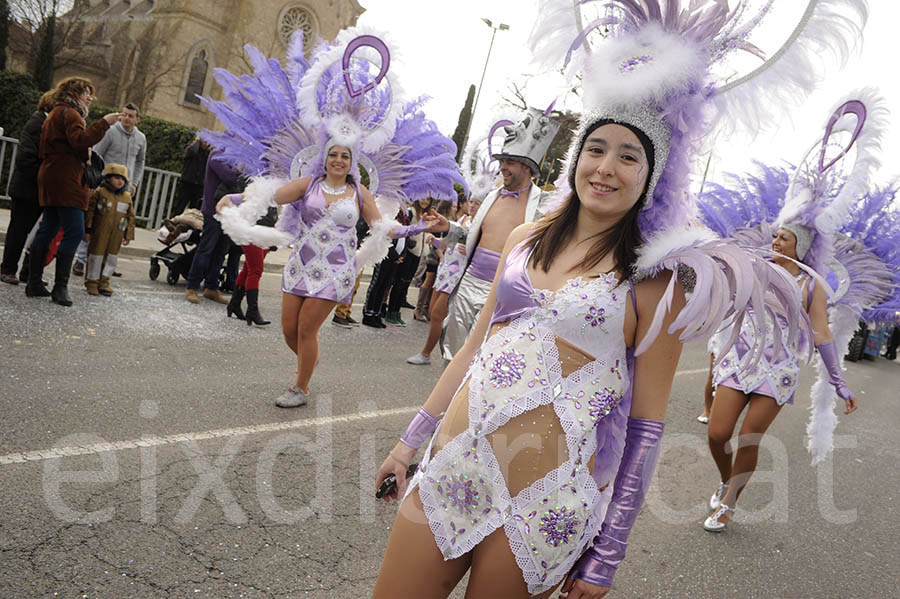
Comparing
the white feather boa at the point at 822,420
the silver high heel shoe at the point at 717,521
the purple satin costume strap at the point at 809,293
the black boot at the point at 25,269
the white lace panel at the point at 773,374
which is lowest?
the silver high heel shoe at the point at 717,521

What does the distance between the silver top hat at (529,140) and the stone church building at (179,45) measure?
29.6m

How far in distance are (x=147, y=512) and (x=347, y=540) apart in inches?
36.7

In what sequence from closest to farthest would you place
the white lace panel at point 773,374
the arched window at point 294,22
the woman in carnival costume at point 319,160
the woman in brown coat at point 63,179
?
the white lace panel at point 773,374 → the woman in carnival costume at point 319,160 → the woman in brown coat at point 63,179 → the arched window at point 294,22

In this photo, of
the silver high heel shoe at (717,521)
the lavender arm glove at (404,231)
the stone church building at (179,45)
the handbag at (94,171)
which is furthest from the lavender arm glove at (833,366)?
the stone church building at (179,45)

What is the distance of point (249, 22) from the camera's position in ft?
112

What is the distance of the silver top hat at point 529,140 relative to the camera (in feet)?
16.4

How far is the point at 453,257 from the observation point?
749cm

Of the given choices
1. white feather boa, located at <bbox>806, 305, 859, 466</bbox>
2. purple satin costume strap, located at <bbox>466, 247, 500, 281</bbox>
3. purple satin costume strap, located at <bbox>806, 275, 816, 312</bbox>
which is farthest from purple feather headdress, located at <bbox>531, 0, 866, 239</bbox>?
white feather boa, located at <bbox>806, 305, 859, 466</bbox>

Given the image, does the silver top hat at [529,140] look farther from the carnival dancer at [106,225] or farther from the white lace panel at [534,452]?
the carnival dancer at [106,225]

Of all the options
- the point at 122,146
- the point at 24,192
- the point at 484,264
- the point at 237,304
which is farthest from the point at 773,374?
the point at 122,146

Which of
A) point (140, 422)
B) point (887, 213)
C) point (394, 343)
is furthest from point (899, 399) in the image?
point (140, 422)

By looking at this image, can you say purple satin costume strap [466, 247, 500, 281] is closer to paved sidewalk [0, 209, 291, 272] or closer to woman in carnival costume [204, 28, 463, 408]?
woman in carnival costume [204, 28, 463, 408]

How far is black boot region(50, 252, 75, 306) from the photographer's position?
689cm

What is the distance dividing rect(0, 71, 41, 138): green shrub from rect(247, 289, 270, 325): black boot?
31.0 feet
